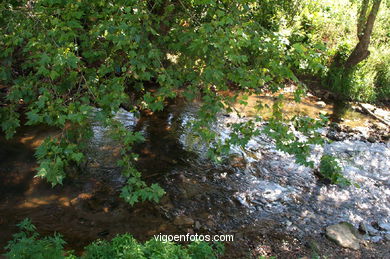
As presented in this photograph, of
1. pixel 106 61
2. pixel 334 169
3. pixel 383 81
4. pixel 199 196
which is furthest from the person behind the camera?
pixel 383 81

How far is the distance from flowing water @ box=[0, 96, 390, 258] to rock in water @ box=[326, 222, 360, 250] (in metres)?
0.14

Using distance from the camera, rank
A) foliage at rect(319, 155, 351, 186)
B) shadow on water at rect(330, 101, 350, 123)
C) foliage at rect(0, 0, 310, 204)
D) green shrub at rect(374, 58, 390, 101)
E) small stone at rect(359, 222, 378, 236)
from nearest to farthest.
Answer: foliage at rect(0, 0, 310, 204)
foliage at rect(319, 155, 351, 186)
small stone at rect(359, 222, 378, 236)
shadow on water at rect(330, 101, 350, 123)
green shrub at rect(374, 58, 390, 101)

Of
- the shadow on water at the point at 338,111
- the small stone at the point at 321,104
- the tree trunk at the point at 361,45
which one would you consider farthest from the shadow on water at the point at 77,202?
the tree trunk at the point at 361,45

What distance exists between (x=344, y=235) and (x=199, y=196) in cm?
210

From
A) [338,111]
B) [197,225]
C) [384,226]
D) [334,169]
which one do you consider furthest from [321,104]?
[197,225]

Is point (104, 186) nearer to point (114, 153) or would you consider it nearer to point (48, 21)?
point (114, 153)

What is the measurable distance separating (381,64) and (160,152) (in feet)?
26.2

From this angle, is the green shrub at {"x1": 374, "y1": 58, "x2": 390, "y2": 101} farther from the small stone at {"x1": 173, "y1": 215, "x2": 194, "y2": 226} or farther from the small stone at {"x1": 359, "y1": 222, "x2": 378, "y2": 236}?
the small stone at {"x1": 173, "y1": 215, "x2": 194, "y2": 226}

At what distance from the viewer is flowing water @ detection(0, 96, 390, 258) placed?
4941 millimetres

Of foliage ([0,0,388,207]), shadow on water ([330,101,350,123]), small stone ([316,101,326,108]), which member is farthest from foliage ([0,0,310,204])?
small stone ([316,101,326,108])

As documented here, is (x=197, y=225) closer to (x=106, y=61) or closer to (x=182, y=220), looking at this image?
(x=182, y=220)

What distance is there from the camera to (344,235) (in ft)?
16.8

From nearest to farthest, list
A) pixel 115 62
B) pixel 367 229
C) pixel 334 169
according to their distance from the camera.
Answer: pixel 115 62 → pixel 334 169 → pixel 367 229

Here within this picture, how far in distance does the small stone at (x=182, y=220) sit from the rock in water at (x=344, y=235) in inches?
74.4
